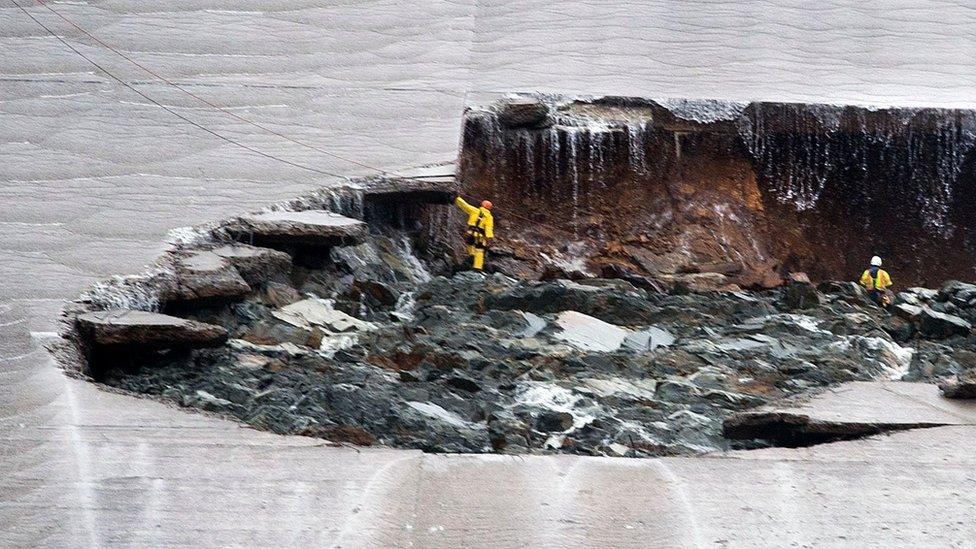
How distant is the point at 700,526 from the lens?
5340mm

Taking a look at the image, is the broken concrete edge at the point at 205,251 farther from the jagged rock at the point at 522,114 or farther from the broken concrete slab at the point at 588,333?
the broken concrete slab at the point at 588,333

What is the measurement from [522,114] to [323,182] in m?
2.90

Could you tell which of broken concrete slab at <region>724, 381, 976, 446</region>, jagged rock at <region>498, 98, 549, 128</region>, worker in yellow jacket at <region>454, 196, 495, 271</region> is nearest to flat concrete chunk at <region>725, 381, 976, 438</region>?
broken concrete slab at <region>724, 381, 976, 446</region>

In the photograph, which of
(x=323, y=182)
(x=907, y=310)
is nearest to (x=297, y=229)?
(x=323, y=182)

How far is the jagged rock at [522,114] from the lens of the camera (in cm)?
1297

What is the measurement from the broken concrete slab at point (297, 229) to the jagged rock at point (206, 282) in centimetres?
81

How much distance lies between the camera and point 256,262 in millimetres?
9312

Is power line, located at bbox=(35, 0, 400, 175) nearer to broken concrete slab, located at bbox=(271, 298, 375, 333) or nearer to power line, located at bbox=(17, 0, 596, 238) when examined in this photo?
power line, located at bbox=(17, 0, 596, 238)

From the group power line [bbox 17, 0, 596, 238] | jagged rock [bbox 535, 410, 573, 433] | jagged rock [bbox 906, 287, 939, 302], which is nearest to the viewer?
jagged rock [bbox 535, 410, 573, 433]

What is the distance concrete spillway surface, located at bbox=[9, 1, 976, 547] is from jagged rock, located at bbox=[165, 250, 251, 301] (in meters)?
0.45

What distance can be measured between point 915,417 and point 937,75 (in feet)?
30.7

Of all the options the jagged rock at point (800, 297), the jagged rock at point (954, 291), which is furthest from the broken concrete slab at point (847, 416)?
the jagged rock at point (954, 291)

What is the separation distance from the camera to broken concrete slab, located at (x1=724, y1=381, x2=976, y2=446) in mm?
6430

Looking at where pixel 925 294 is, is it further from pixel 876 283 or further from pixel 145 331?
pixel 145 331
